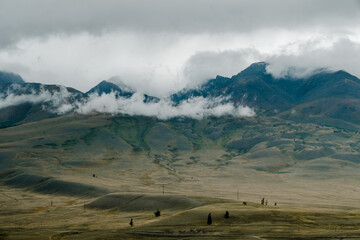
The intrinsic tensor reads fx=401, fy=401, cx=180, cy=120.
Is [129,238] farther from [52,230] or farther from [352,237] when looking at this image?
[352,237]

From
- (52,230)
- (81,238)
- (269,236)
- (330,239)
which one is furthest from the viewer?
(52,230)

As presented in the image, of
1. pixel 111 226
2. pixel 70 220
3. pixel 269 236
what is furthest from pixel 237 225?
pixel 70 220

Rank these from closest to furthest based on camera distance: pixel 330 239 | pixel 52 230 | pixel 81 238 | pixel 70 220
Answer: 1. pixel 330 239
2. pixel 81 238
3. pixel 52 230
4. pixel 70 220

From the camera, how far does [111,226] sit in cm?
15250

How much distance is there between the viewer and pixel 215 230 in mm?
132250

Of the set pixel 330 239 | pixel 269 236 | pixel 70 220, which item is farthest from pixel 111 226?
pixel 330 239

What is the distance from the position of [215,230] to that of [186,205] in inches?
2324

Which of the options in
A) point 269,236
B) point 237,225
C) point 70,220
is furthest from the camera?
point 70,220

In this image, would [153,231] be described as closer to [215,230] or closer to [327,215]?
[215,230]

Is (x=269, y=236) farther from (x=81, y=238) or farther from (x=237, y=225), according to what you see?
(x=81, y=238)

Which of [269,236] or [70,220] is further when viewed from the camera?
[70,220]

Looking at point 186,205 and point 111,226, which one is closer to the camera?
point 111,226

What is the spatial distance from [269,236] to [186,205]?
2964 inches

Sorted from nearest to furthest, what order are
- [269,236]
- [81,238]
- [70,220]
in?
[269,236] → [81,238] → [70,220]
